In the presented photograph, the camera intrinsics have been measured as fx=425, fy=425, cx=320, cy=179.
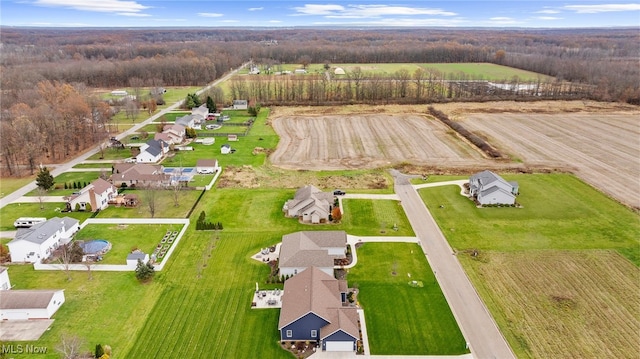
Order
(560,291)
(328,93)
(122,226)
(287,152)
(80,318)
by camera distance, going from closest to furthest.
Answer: (80,318) < (560,291) < (122,226) < (287,152) < (328,93)

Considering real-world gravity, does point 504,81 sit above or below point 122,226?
above

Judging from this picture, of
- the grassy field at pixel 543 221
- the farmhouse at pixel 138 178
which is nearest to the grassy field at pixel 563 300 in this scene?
the grassy field at pixel 543 221

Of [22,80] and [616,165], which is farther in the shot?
[22,80]

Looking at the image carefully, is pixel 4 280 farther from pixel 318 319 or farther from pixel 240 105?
pixel 240 105

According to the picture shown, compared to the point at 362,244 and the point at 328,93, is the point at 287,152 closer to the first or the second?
the point at 362,244

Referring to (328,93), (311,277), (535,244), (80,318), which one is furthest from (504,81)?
(80,318)

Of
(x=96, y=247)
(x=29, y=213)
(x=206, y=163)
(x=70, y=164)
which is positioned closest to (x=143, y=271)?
(x=96, y=247)

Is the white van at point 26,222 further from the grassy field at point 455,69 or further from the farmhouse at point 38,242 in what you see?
the grassy field at point 455,69

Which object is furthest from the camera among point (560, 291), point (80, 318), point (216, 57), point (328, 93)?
point (216, 57)

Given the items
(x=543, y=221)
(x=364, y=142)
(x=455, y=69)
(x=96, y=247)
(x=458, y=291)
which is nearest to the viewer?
(x=458, y=291)
